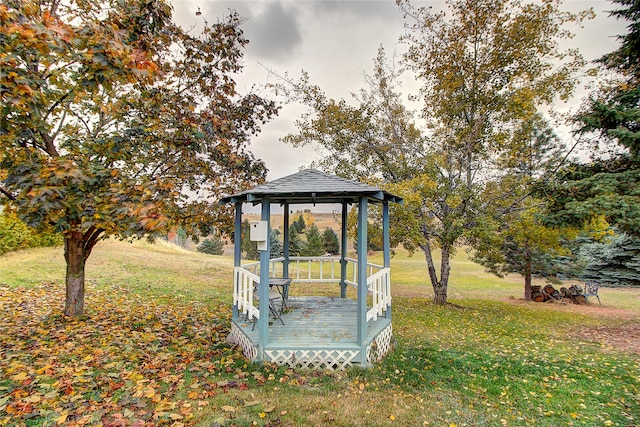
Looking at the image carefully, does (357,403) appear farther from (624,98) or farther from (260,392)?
(624,98)

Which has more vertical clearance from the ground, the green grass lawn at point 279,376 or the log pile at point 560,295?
the green grass lawn at point 279,376

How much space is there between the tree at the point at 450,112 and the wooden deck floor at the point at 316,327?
11.8 ft

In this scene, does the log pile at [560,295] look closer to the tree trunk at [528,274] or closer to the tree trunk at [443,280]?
the tree trunk at [528,274]

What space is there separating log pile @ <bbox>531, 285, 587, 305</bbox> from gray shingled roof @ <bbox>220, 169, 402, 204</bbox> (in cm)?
1272

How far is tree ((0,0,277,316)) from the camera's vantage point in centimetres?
351

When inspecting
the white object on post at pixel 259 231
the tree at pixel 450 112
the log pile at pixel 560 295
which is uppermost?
the tree at pixel 450 112

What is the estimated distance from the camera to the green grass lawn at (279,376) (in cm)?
333

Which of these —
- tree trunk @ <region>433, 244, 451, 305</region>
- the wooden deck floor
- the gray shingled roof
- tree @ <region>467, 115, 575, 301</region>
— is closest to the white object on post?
the gray shingled roof

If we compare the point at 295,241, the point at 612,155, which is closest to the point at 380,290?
the point at 612,155

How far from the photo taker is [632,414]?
11.8 ft

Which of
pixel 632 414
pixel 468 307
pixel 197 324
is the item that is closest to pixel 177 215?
pixel 197 324

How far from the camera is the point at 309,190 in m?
4.85

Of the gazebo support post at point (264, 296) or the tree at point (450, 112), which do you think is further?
the tree at point (450, 112)

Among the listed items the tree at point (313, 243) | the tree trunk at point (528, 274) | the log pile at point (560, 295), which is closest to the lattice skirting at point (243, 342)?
the tree trunk at point (528, 274)
